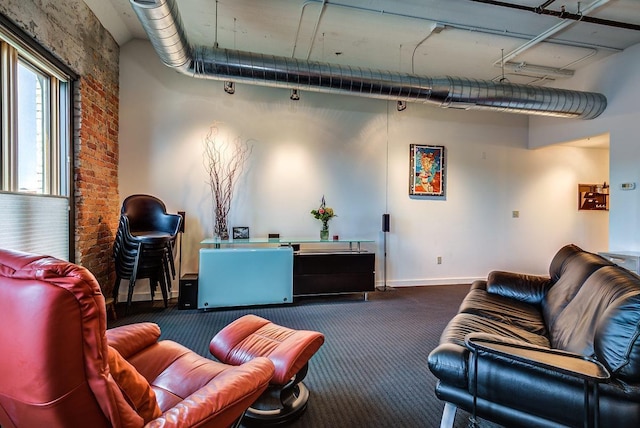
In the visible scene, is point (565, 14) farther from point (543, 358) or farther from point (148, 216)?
point (148, 216)

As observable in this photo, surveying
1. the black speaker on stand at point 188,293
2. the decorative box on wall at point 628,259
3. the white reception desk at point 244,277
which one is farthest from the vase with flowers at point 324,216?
the decorative box on wall at point 628,259

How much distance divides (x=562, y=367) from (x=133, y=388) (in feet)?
5.26

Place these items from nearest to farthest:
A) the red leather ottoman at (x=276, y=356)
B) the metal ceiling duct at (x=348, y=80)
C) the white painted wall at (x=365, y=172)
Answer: the red leather ottoman at (x=276, y=356)
the metal ceiling duct at (x=348, y=80)
the white painted wall at (x=365, y=172)

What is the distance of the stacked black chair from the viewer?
11.3 ft

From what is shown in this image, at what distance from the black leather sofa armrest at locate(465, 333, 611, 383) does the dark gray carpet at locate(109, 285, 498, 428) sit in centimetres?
70

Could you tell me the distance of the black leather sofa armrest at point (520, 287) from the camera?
2.86 meters

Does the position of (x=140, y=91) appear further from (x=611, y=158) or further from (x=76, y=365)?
(x=611, y=158)

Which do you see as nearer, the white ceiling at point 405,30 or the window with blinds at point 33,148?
the window with blinds at point 33,148

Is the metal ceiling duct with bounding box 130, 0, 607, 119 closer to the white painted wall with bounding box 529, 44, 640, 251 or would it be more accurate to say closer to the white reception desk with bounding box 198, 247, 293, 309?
the white painted wall with bounding box 529, 44, 640, 251

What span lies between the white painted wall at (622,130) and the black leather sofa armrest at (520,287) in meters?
2.35

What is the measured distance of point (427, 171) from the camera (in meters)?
5.26


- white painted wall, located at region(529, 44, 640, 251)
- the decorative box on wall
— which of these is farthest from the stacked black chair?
white painted wall, located at region(529, 44, 640, 251)

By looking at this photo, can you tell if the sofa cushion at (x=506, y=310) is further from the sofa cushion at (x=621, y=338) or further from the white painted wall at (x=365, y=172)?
the white painted wall at (x=365, y=172)

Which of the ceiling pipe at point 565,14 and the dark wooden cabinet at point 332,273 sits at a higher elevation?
the ceiling pipe at point 565,14
